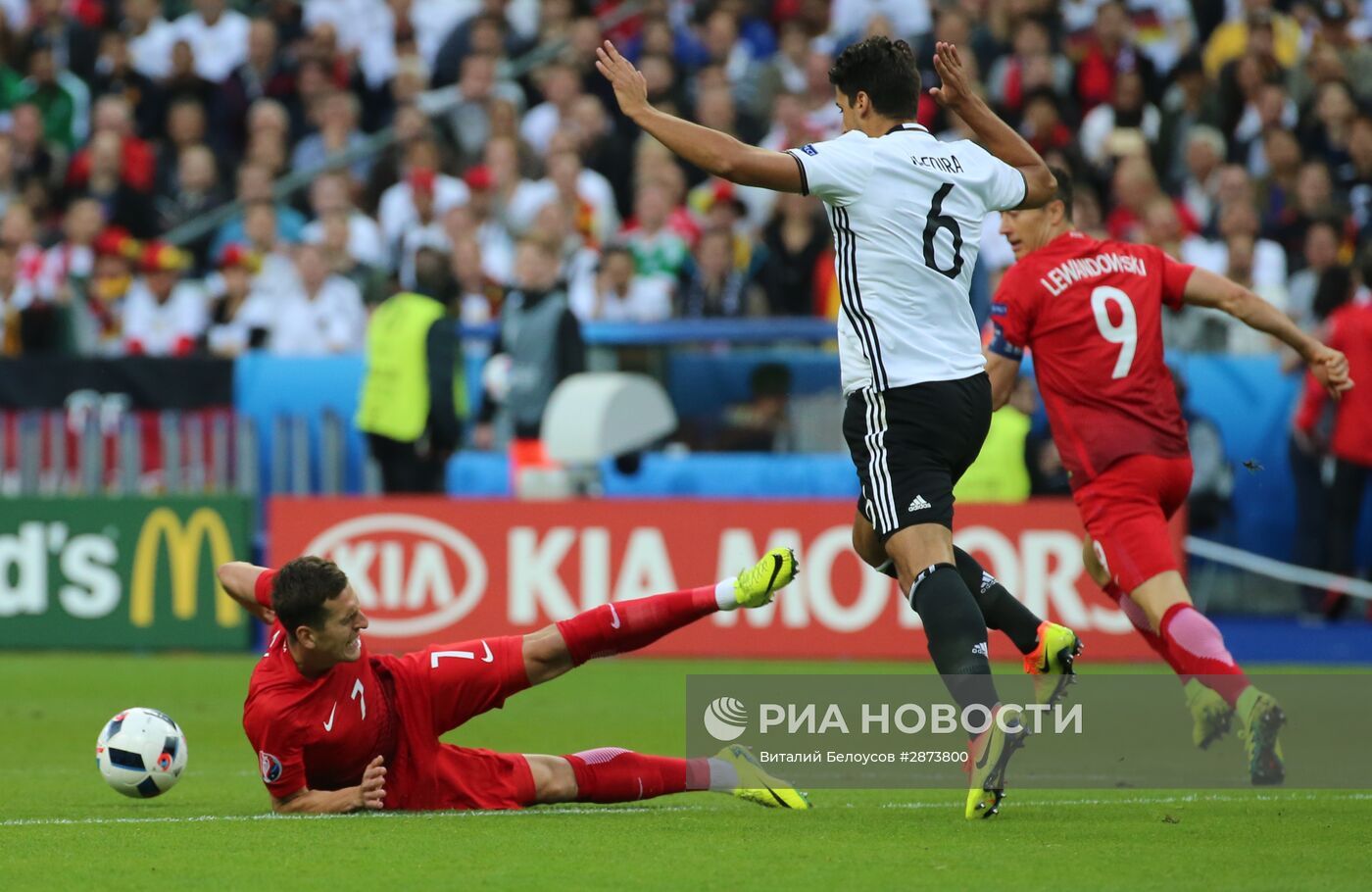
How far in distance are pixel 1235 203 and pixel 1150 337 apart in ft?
24.1

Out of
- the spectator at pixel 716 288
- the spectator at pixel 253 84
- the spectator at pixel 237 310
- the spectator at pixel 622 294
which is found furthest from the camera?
the spectator at pixel 253 84

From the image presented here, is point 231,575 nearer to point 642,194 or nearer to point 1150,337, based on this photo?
point 1150,337

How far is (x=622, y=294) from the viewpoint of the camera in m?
15.6

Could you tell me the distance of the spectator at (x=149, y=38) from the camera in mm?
20312

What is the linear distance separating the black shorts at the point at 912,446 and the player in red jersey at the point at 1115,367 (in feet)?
3.18

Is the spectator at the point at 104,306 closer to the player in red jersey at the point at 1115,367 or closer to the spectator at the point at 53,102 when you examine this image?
the spectator at the point at 53,102

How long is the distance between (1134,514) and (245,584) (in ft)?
10.9

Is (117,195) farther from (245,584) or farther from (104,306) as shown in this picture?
(245,584)

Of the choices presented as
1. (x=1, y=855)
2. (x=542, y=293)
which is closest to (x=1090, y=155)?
(x=542, y=293)

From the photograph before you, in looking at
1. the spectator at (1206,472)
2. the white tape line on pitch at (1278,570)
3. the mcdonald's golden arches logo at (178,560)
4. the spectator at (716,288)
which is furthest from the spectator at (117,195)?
the white tape line on pitch at (1278,570)

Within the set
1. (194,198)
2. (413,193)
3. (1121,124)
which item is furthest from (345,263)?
(1121,124)

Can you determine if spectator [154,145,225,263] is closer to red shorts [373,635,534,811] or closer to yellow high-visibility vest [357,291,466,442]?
yellow high-visibility vest [357,291,466,442]

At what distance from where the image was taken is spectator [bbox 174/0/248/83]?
2014 centimetres

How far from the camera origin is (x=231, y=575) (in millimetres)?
7352
